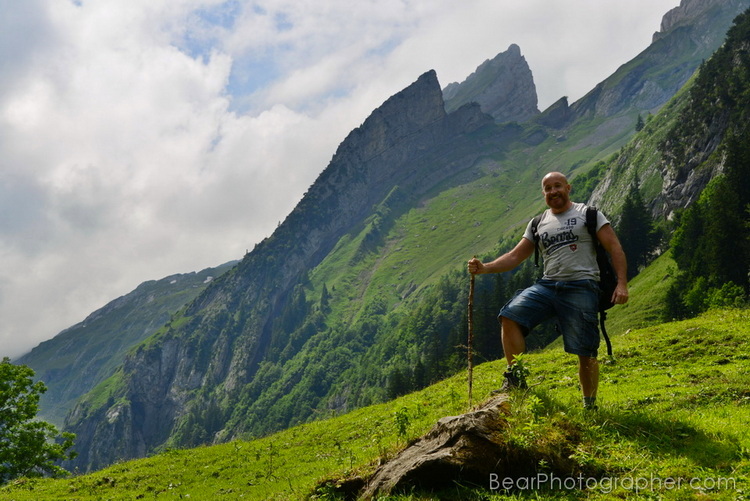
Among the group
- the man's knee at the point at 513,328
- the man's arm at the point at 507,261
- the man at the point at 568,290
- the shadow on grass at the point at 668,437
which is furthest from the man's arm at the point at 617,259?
the shadow on grass at the point at 668,437

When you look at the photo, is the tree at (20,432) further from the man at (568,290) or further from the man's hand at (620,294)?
the man's hand at (620,294)

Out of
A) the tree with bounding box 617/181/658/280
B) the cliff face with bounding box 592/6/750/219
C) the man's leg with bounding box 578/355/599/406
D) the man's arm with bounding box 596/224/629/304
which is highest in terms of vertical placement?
the cliff face with bounding box 592/6/750/219

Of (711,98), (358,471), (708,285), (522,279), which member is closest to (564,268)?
(358,471)

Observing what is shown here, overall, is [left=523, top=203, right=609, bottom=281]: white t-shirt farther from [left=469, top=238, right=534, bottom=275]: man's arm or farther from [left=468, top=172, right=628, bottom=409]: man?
[left=469, top=238, right=534, bottom=275]: man's arm

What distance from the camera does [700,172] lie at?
108000 millimetres

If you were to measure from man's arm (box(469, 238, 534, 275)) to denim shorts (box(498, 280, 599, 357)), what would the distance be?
73cm

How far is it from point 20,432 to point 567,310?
40387 mm

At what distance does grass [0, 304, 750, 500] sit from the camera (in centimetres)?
601

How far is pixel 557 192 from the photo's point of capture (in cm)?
853

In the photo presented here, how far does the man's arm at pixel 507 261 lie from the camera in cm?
907

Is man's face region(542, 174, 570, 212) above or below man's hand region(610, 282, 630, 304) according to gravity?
above

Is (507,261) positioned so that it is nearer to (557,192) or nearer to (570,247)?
(570,247)

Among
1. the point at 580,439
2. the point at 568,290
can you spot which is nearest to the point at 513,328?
the point at 568,290

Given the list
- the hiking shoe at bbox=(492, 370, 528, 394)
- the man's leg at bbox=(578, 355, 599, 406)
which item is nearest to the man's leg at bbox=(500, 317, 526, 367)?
the hiking shoe at bbox=(492, 370, 528, 394)
